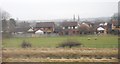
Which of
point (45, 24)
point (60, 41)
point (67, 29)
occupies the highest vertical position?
point (45, 24)

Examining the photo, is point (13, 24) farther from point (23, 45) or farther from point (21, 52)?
point (21, 52)

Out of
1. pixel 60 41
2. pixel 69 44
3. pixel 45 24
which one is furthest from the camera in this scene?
pixel 45 24

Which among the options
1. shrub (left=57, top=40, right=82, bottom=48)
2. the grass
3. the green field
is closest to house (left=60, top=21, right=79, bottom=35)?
the green field

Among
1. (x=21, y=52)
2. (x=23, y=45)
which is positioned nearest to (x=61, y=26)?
(x=23, y=45)

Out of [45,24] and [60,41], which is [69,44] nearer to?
[60,41]

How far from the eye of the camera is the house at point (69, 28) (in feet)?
57.8

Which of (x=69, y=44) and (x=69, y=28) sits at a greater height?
(x=69, y=44)

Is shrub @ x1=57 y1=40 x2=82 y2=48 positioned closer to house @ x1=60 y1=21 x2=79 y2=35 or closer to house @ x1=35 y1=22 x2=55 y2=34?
house @ x1=60 y1=21 x2=79 y2=35

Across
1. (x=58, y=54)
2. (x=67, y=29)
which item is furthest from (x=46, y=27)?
(x=58, y=54)

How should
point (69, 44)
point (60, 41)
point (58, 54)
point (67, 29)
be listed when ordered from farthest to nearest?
point (67, 29)
point (60, 41)
point (69, 44)
point (58, 54)

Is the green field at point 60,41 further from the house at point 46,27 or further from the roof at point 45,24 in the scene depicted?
the roof at point 45,24

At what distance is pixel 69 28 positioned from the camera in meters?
18.7

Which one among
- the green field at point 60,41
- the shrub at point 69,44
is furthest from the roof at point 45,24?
the shrub at point 69,44

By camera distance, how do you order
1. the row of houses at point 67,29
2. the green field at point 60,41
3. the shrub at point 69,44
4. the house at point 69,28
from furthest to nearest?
the house at point 69,28 → the row of houses at point 67,29 → the shrub at point 69,44 → the green field at point 60,41
